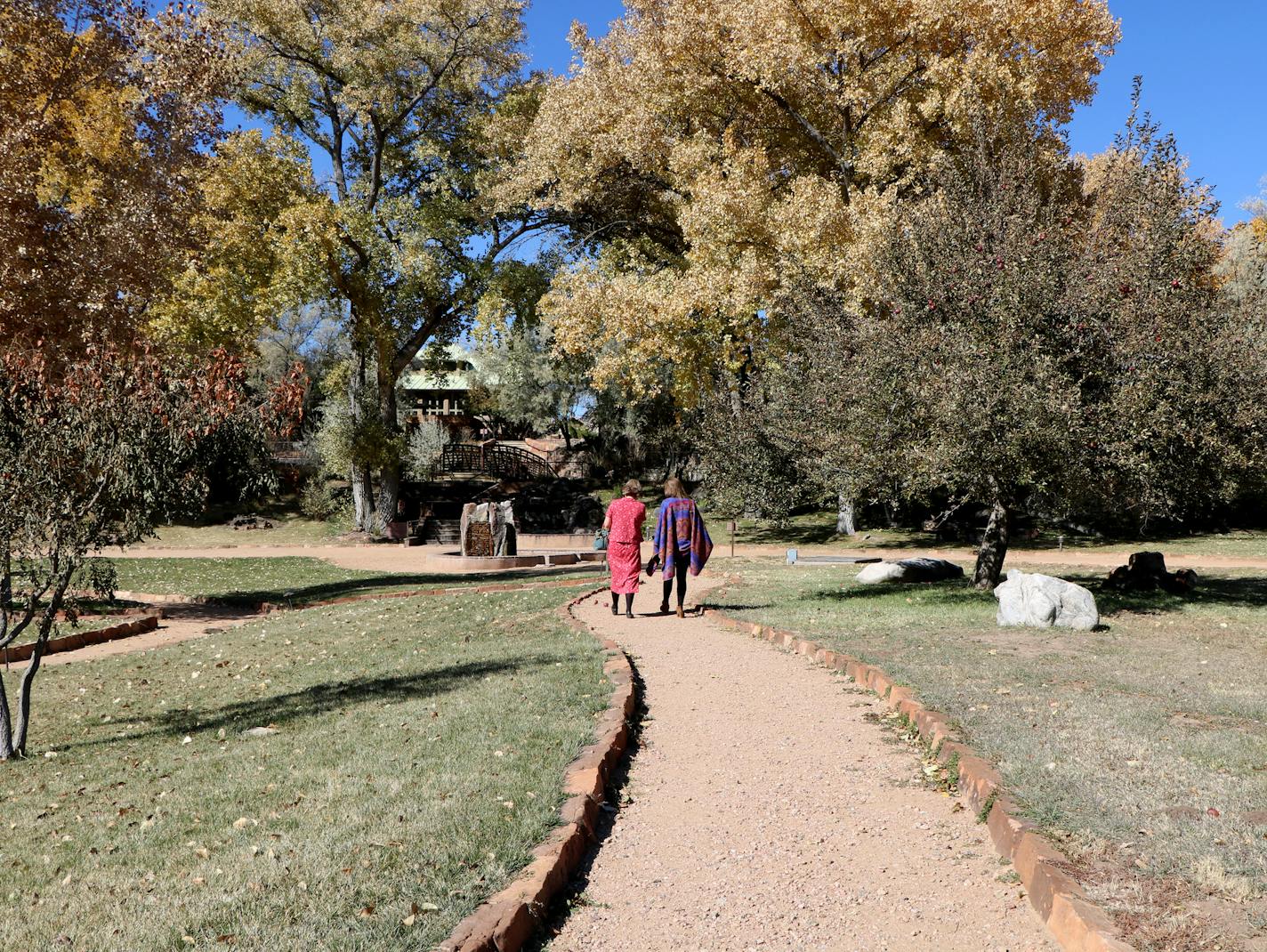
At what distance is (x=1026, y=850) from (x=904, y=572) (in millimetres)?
11946

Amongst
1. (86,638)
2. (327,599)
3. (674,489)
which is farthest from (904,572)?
(86,638)

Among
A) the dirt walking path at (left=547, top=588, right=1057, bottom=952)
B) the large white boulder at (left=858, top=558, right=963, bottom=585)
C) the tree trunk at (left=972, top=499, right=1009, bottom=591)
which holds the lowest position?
the dirt walking path at (left=547, top=588, right=1057, bottom=952)

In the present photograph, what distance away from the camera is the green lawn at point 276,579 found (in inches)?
695

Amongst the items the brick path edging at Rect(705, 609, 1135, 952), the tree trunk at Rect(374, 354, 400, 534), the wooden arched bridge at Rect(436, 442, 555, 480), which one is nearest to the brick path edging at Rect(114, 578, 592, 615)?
the brick path edging at Rect(705, 609, 1135, 952)

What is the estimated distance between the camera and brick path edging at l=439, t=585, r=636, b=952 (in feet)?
11.3

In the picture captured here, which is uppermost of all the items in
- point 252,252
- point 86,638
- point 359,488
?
point 252,252

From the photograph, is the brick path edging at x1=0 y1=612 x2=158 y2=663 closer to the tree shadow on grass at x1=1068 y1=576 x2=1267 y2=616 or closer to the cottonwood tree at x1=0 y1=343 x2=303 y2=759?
the cottonwood tree at x1=0 y1=343 x2=303 y2=759

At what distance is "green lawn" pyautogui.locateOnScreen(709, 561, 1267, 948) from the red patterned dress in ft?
5.64

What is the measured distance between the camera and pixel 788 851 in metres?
4.66

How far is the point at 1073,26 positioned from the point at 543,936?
22956 mm

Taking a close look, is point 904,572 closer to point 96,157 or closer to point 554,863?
point 554,863

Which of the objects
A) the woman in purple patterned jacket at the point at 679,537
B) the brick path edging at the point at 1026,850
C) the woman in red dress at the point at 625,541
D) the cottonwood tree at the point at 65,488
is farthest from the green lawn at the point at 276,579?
the brick path edging at the point at 1026,850

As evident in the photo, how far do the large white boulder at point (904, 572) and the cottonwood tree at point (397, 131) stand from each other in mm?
15605

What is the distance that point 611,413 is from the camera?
43406 mm
